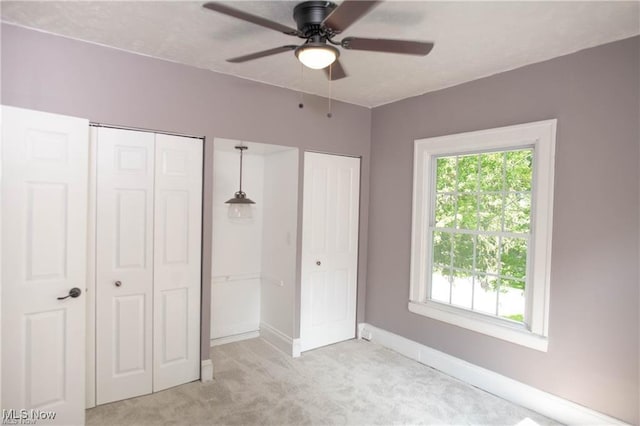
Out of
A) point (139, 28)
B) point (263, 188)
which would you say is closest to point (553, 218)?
point (263, 188)

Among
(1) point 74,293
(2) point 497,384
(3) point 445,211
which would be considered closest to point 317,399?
(2) point 497,384

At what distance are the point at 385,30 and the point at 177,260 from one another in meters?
2.35

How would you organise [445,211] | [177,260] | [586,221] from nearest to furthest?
[586,221]
[177,260]
[445,211]

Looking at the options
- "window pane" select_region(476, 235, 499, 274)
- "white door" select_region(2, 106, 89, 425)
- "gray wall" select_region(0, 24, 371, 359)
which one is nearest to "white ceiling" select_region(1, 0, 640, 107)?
"gray wall" select_region(0, 24, 371, 359)

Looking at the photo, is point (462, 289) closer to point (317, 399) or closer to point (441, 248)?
point (441, 248)

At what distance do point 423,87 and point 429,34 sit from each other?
1.10m

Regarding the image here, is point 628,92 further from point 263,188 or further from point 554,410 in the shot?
point 263,188

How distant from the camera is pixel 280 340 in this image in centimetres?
379

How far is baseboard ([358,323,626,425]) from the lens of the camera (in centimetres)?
247

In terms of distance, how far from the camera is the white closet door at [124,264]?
8.66ft

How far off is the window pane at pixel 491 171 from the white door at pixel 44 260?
10.3ft

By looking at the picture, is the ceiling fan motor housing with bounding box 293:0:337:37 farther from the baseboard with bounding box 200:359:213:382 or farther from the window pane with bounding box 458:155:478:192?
the baseboard with bounding box 200:359:213:382

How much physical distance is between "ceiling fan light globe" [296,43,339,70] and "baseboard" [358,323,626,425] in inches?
109

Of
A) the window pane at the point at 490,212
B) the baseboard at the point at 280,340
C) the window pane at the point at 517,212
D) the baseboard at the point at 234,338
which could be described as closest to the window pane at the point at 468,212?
the window pane at the point at 490,212
